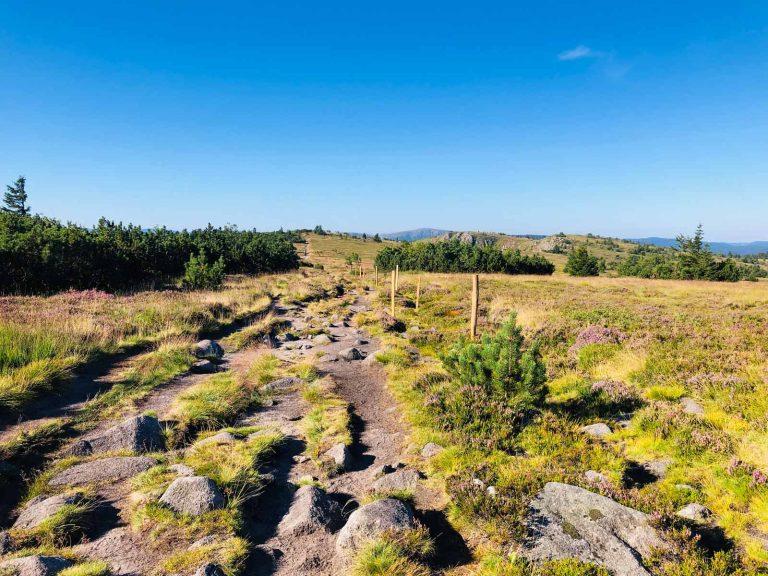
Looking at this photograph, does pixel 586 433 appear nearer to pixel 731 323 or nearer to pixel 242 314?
pixel 731 323

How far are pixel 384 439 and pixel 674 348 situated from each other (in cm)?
935

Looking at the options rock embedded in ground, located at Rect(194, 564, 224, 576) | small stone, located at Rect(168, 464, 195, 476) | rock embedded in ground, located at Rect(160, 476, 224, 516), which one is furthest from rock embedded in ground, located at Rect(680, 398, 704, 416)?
small stone, located at Rect(168, 464, 195, 476)

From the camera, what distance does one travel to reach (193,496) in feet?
16.9

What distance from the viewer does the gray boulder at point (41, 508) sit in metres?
4.83

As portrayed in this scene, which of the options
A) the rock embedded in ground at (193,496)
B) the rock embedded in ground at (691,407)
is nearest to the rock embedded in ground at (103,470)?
the rock embedded in ground at (193,496)

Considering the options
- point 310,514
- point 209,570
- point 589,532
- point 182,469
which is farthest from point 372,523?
point 182,469

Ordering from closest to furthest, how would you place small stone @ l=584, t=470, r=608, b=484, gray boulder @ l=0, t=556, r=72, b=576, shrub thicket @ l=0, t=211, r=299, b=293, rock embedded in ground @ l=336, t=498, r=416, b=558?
gray boulder @ l=0, t=556, r=72, b=576
rock embedded in ground @ l=336, t=498, r=416, b=558
small stone @ l=584, t=470, r=608, b=484
shrub thicket @ l=0, t=211, r=299, b=293

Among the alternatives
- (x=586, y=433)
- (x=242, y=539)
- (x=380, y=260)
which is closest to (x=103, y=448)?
(x=242, y=539)

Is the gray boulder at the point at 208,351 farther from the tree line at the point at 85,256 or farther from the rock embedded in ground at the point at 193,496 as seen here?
the tree line at the point at 85,256

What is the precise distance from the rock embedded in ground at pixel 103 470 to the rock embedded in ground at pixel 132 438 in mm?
380

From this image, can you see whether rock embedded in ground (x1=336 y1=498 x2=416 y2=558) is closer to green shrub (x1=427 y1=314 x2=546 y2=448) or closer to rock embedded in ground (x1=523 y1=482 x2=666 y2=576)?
rock embedded in ground (x1=523 y1=482 x2=666 y2=576)

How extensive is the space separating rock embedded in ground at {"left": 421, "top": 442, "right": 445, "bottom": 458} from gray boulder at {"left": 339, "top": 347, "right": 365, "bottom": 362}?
6.79 m

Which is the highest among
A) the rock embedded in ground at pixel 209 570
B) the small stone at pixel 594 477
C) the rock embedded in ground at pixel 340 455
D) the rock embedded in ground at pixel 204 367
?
the small stone at pixel 594 477

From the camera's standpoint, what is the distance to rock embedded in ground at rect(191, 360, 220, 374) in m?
12.0
